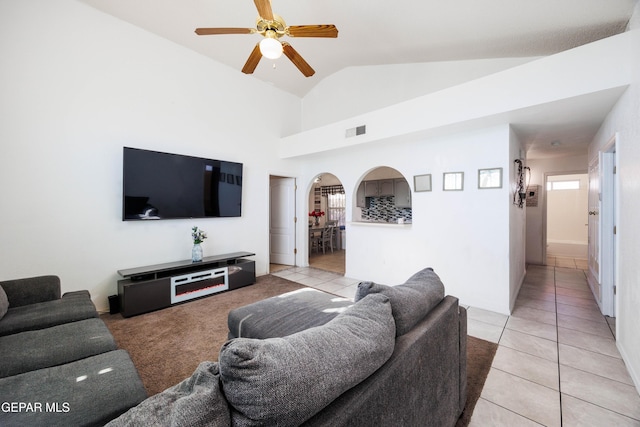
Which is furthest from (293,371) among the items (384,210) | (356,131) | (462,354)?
(384,210)

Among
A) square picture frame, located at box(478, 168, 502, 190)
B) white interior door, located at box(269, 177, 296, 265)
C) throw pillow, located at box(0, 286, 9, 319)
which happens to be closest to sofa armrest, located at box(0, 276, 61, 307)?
throw pillow, located at box(0, 286, 9, 319)

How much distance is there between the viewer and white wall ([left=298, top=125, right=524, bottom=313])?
3.14 meters

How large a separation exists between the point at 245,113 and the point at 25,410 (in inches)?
177

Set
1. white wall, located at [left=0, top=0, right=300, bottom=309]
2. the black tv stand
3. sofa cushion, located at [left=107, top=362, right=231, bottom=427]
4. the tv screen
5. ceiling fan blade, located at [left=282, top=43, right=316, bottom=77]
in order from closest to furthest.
→ 1. sofa cushion, located at [left=107, top=362, right=231, bottom=427]
2. ceiling fan blade, located at [left=282, top=43, right=316, bottom=77]
3. white wall, located at [left=0, top=0, right=300, bottom=309]
4. the black tv stand
5. the tv screen

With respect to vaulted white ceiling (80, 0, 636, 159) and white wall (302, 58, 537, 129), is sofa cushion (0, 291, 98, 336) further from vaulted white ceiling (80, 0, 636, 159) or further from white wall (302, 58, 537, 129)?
white wall (302, 58, 537, 129)

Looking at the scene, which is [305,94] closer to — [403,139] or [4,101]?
[403,139]

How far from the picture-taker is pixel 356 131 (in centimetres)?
397

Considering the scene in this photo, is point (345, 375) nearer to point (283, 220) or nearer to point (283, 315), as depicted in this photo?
point (283, 315)

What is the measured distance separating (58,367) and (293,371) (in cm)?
145

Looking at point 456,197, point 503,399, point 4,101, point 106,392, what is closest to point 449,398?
point 503,399

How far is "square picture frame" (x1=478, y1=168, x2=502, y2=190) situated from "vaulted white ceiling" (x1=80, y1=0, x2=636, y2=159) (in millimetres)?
652

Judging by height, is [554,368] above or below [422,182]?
below

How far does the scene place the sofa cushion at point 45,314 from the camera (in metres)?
1.79

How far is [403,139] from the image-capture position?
3.73m
